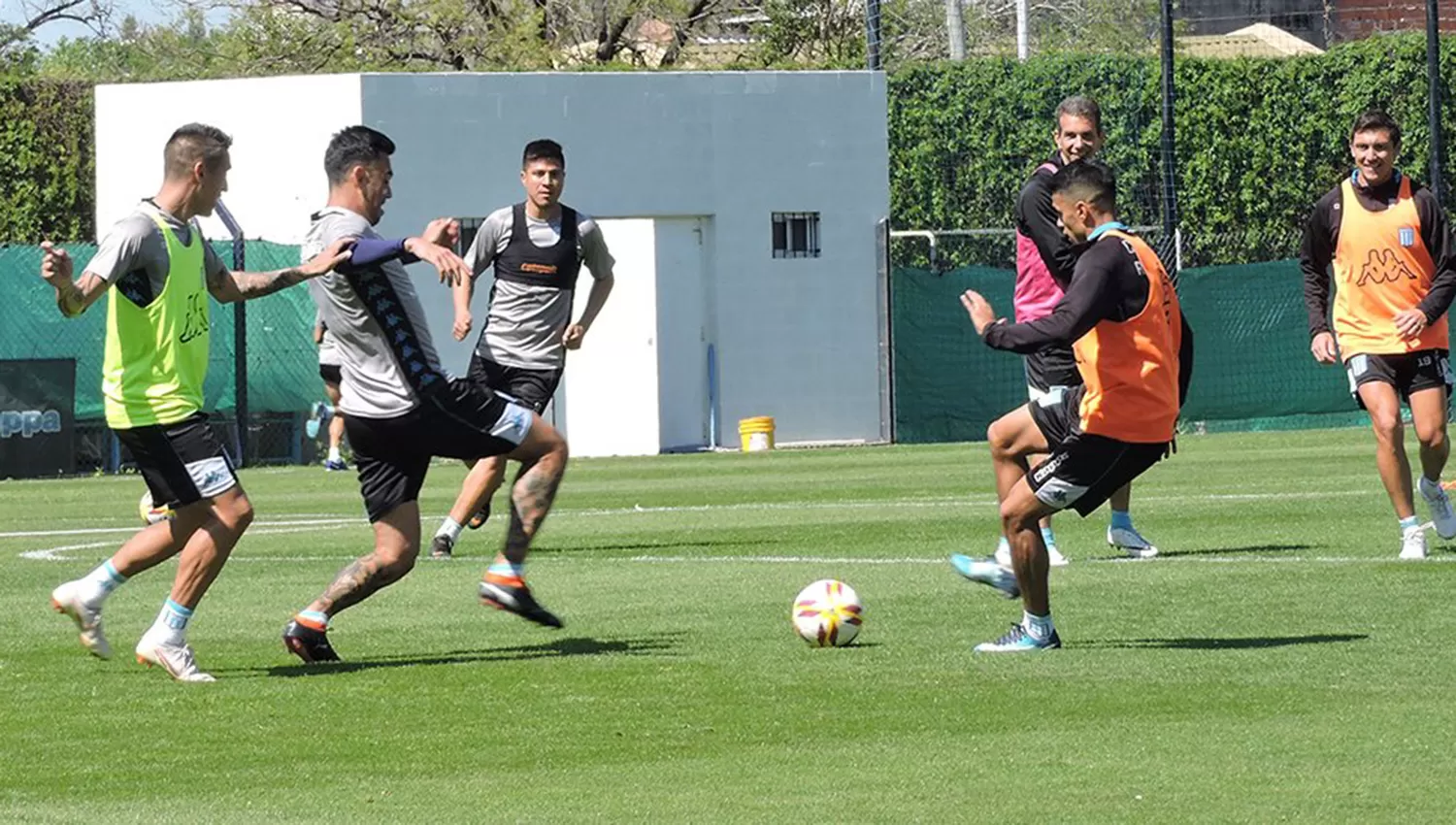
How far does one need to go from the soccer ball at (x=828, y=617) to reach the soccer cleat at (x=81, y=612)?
273 cm

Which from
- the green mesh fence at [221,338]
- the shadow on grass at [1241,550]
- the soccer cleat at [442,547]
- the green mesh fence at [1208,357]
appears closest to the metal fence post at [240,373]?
the green mesh fence at [221,338]

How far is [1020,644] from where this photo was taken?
990 cm

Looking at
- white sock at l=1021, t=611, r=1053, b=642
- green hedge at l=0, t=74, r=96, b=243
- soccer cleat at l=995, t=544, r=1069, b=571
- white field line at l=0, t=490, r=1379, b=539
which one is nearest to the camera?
white sock at l=1021, t=611, r=1053, b=642

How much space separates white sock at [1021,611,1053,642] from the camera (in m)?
9.89

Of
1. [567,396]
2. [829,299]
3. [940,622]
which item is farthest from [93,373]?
[940,622]

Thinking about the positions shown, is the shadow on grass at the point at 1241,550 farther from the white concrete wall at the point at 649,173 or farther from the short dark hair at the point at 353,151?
the white concrete wall at the point at 649,173

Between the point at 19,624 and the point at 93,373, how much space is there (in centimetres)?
1688

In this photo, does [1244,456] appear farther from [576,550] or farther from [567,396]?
[576,550]

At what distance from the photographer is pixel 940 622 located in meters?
11.0

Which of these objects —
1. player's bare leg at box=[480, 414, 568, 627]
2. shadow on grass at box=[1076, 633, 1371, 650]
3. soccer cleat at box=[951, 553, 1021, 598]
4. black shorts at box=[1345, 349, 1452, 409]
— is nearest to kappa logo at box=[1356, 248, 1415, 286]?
black shorts at box=[1345, 349, 1452, 409]

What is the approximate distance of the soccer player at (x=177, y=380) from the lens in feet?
31.8

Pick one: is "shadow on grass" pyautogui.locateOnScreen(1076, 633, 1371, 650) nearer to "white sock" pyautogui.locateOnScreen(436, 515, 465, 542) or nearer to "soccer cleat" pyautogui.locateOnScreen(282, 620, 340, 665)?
"soccer cleat" pyautogui.locateOnScreen(282, 620, 340, 665)

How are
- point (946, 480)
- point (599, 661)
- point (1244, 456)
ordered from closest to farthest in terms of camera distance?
point (599, 661), point (946, 480), point (1244, 456)

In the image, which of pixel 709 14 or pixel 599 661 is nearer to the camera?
pixel 599 661
